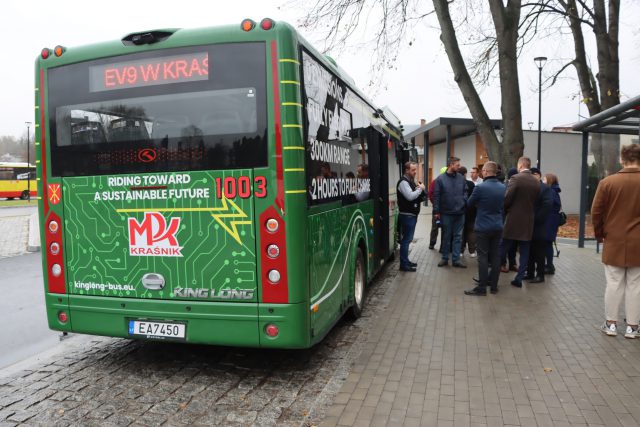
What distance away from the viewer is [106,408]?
12.8ft

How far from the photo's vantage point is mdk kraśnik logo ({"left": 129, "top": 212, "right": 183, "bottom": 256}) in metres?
4.30

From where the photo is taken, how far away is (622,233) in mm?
5328

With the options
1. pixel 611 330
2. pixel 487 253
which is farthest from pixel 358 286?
pixel 611 330

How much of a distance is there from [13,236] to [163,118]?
14.2 m

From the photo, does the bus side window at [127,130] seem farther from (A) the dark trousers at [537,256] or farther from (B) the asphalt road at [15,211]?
(B) the asphalt road at [15,211]

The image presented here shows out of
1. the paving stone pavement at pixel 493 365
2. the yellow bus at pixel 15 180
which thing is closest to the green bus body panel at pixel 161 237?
the paving stone pavement at pixel 493 365

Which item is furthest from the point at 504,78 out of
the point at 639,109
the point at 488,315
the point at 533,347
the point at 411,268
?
the point at 533,347

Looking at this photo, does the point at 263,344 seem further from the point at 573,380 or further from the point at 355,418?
the point at 573,380

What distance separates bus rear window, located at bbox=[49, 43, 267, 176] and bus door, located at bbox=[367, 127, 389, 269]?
3273 millimetres

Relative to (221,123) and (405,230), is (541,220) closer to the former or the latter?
(405,230)

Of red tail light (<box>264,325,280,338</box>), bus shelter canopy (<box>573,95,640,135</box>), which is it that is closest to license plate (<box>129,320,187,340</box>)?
red tail light (<box>264,325,280,338</box>)

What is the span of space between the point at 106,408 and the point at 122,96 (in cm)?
248

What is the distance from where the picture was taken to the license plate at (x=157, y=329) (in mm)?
4305

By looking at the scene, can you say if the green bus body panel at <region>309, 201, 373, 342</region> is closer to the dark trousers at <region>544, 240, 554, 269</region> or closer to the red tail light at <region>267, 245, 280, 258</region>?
the red tail light at <region>267, 245, 280, 258</region>
